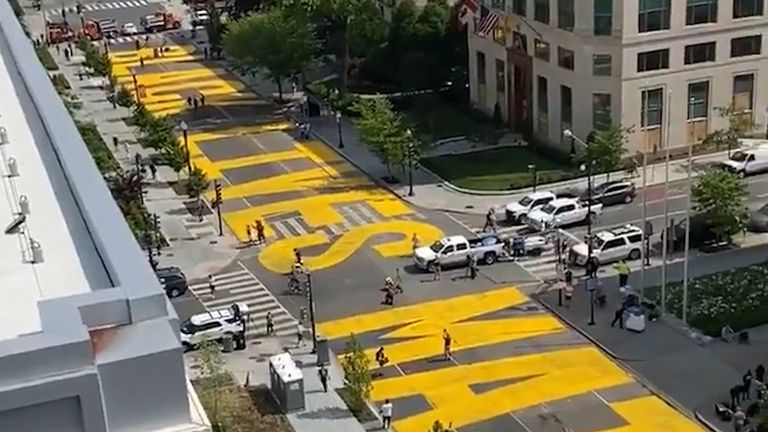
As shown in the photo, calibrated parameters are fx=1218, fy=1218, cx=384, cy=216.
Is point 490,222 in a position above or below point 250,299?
above

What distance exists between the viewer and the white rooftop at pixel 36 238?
58.9 feet

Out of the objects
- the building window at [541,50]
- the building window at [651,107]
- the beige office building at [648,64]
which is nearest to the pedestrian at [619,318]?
the beige office building at [648,64]

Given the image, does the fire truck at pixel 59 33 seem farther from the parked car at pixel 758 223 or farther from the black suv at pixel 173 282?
the parked car at pixel 758 223

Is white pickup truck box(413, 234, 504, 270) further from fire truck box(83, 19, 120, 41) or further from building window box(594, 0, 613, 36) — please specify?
fire truck box(83, 19, 120, 41)

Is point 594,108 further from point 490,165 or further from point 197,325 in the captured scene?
point 197,325

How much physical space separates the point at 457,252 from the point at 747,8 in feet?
83.2

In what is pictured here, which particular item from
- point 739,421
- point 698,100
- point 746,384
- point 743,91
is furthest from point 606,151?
point 739,421

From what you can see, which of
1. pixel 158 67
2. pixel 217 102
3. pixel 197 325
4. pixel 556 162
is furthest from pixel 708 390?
pixel 158 67

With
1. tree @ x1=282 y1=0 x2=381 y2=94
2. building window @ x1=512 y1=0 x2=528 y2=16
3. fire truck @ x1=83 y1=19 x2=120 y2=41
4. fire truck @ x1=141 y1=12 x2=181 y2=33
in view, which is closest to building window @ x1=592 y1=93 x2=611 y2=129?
building window @ x1=512 y1=0 x2=528 y2=16

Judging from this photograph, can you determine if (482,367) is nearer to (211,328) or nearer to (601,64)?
(211,328)

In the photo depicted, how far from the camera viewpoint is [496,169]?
68.8m

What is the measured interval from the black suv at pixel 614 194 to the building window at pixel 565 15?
36.2ft

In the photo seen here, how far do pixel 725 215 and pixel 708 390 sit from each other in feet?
45.9

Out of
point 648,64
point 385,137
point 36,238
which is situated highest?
point 36,238
